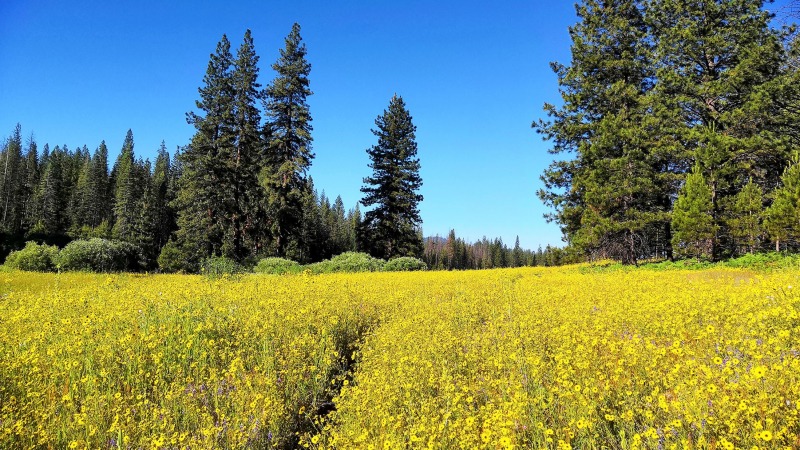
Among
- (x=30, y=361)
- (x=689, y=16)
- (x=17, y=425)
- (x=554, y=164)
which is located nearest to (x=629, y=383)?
(x=17, y=425)

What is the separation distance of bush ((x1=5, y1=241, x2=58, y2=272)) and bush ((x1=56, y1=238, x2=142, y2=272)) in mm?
472

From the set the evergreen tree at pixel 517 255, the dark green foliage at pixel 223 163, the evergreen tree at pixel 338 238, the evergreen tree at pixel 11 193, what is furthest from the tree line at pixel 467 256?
the evergreen tree at pixel 11 193

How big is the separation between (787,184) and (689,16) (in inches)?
428

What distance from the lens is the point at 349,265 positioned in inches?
866

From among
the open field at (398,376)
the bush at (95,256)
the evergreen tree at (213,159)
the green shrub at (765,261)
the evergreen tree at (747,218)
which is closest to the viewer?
the open field at (398,376)

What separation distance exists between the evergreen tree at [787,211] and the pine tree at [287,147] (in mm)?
25622

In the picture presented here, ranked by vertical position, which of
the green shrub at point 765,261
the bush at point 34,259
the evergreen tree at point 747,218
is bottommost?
the green shrub at point 765,261

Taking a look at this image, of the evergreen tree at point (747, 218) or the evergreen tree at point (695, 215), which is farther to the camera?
the evergreen tree at point (695, 215)

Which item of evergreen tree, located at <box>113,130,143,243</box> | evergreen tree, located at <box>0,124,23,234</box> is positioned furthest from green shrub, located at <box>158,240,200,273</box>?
evergreen tree, located at <box>0,124,23,234</box>

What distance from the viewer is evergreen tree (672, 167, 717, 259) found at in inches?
677

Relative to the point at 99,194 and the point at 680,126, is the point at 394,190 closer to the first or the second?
the point at 680,126

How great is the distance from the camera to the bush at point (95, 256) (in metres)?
16.1

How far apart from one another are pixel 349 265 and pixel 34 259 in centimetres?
1318

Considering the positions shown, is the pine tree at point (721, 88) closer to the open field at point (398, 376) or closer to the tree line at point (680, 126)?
the tree line at point (680, 126)
